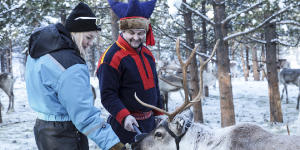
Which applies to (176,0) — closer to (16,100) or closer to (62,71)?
(62,71)

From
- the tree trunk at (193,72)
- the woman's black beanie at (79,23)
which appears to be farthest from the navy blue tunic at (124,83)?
the tree trunk at (193,72)

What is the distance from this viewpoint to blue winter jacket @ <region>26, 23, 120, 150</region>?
63.8 inches

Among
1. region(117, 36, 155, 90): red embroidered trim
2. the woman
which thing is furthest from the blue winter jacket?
region(117, 36, 155, 90): red embroidered trim

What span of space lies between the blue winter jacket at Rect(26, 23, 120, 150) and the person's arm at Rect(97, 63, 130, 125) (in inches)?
20.1

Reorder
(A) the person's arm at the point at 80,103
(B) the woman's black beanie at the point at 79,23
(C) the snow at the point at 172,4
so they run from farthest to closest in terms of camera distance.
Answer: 1. (C) the snow at the point at 172,4
2. (B) the woman's black beanie at the point at 79,23
3. (A) the person's arm at the point at 80,103

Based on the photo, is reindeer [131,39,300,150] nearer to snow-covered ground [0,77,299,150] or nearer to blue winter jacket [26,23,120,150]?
blue winter jacket [26,23,120,150]

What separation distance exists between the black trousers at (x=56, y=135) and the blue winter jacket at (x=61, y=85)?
45 mm

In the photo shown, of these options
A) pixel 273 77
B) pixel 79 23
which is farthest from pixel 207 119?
pixel 79 23

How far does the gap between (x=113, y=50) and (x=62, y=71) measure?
0.89 meters

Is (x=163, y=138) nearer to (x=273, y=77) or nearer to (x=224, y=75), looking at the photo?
(x=224, y=75)

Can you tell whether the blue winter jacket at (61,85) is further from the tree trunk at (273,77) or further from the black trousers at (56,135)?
the tree trunk at (273,77)

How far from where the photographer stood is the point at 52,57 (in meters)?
1.67

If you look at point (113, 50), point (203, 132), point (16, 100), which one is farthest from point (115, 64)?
point (16, 100)

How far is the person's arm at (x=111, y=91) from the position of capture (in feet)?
7.38
